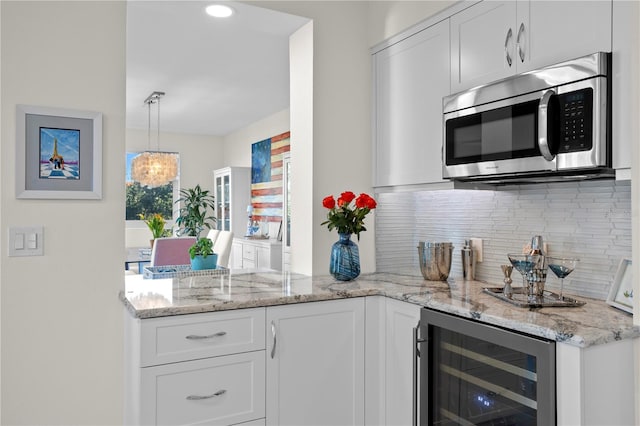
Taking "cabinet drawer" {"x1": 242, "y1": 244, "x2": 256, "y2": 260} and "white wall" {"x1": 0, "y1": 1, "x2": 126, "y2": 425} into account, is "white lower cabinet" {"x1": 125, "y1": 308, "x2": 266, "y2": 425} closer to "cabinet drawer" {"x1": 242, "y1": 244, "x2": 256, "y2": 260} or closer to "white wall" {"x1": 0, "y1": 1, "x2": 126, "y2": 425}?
"white wall" {"x1": 0, "y1": 1, "x2": 126, "y2": 425}

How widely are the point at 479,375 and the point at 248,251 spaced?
16.2 ft

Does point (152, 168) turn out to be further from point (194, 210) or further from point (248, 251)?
point (194, 210)

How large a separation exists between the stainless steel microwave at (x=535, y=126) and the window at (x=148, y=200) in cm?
665

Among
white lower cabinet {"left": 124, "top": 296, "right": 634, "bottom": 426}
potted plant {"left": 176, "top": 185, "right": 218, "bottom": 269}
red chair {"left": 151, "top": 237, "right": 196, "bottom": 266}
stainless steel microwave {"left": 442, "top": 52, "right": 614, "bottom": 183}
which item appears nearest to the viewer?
white lower cabinet {"left": 124, "top": 296, "right": 634, "bottom": 426}

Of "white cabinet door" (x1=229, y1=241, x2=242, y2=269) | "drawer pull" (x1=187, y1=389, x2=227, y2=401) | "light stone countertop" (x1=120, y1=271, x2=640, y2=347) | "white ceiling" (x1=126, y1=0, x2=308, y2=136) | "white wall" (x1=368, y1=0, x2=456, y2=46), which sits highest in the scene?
"white ceiling" (x1=126, y1=0, x2=308, y2=136)

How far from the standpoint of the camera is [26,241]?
193 cm

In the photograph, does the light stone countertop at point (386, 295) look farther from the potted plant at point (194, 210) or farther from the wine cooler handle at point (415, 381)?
the potted plant at point (194, 210)

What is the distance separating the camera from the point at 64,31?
6.60 feet

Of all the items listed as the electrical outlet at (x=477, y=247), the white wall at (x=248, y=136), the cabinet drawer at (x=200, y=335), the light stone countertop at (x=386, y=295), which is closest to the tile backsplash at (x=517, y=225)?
the electrical outlet at (x=477, y=247)

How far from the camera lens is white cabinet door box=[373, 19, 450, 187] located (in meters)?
2.30

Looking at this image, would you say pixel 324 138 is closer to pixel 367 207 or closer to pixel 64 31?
pixel 367 207

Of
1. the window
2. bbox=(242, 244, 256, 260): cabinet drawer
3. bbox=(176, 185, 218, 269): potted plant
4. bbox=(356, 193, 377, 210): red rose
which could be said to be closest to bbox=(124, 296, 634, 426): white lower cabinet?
bbox=(356, 193, 377, 210): red rose

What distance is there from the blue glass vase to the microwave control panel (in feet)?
3.63

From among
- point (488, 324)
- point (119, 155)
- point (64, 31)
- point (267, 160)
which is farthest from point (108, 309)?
point (267, 160)
